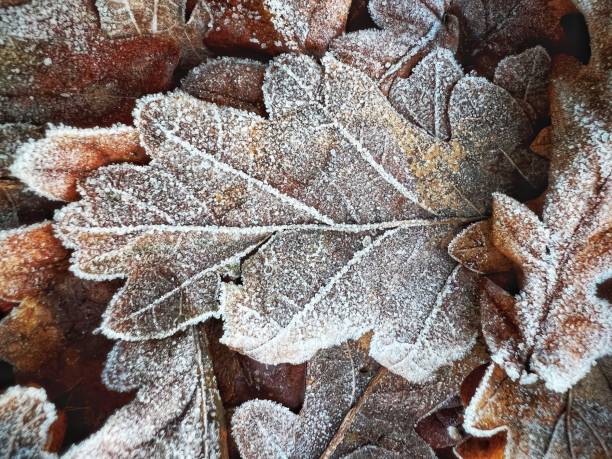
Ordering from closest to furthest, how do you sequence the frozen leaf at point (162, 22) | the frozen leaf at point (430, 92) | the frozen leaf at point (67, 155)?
the frozen leaf at point (67, 155) < the frozen leaf at point (162, 22) < the frozen leaf at point (430, 92)

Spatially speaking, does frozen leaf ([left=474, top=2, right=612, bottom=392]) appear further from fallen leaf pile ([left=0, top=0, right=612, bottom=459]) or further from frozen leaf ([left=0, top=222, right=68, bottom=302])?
frozen leaf ([left=0, top=222, right=68, bottom=302])

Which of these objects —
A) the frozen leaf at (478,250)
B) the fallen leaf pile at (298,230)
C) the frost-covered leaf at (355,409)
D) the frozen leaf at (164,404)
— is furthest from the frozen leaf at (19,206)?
the frozen leaf at (478,250)

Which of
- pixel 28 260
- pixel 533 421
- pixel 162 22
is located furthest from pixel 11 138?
pixel 533 421

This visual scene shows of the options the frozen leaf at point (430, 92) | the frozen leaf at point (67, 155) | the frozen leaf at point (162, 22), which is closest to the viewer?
the frozen leaf at point (67, 155)

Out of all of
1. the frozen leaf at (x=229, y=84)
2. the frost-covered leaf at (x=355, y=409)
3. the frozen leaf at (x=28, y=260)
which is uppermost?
the frozen leaf at (x=229, y=84)

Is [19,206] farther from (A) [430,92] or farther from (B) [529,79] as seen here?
(B) [529,79]

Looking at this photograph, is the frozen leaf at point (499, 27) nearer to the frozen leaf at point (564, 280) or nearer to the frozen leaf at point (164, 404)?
the frozen leaf at point (564, 280)

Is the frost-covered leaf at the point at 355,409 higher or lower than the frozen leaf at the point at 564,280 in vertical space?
lower

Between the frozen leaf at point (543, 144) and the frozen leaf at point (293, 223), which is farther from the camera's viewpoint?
the frozen leaf at point (543, 144)
